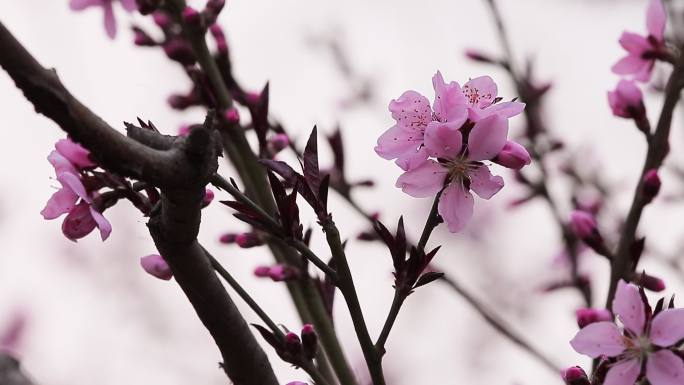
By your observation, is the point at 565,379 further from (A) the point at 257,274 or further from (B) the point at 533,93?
(B) the point at 533,93

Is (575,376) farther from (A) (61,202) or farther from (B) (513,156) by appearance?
(A) (61,202)

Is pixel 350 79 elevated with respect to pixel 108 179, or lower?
elevated

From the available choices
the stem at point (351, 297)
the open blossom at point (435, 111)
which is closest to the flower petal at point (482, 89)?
the open blossom at point (435, 111)

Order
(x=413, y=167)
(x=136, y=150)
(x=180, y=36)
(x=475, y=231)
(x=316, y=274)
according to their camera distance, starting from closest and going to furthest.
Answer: (x=136, y=150), (x=413, y=167), (x=316, y=274), (x=180, y=36), (x=475, y=231)

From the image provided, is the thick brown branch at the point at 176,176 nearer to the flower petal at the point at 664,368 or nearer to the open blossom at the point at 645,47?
the flower petal at the point at 664,368

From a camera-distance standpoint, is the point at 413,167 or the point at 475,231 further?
the point at 475,231

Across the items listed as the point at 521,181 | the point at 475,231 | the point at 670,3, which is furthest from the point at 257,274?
the point at 475,231

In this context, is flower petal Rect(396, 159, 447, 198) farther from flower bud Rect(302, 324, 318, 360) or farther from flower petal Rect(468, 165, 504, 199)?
flower bud Rect(302, 324, 318, 360)

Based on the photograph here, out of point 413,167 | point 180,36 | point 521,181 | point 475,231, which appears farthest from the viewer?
point 475,231
